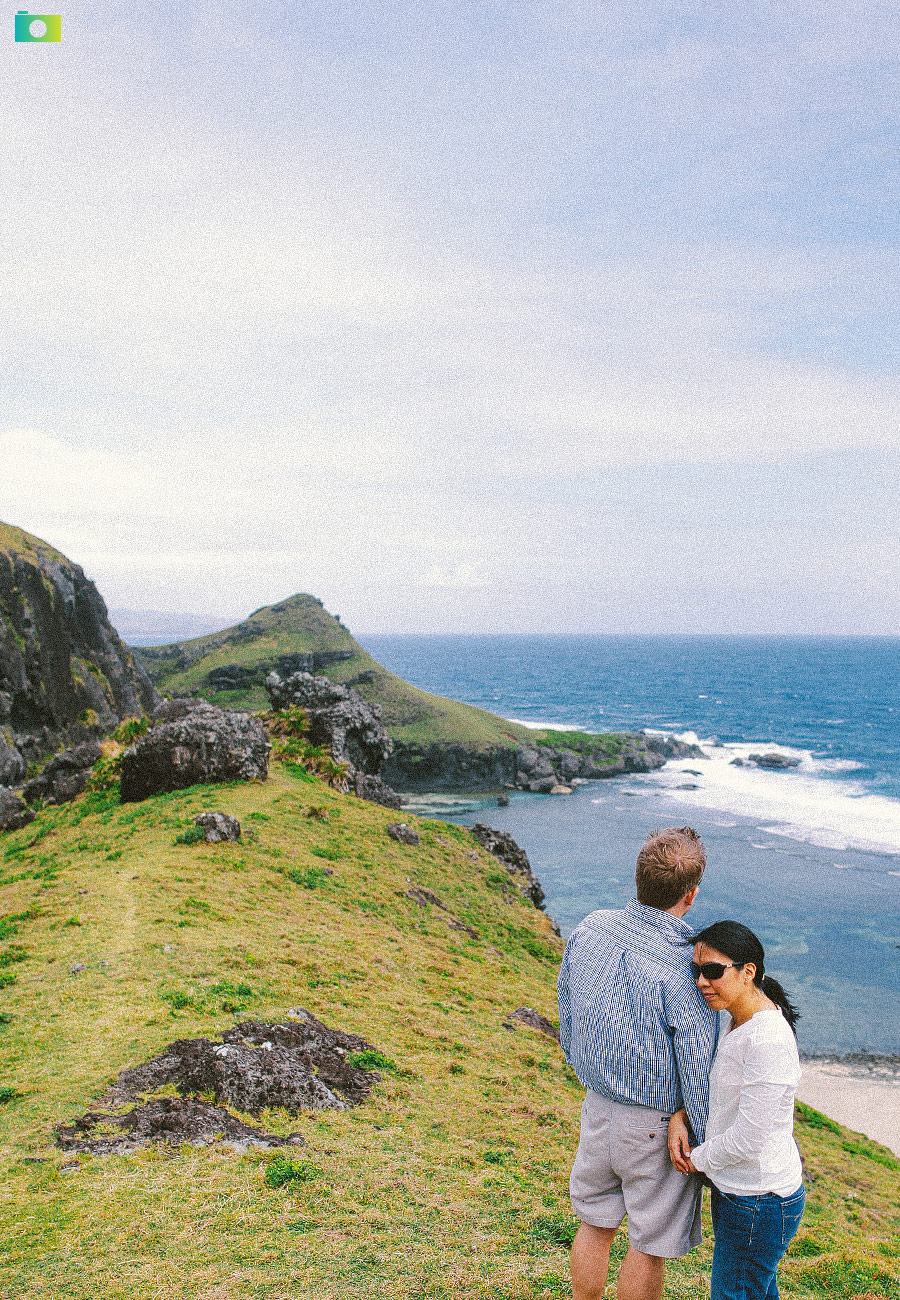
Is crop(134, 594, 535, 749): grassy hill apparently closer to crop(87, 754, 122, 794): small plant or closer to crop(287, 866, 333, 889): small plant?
crop(87, 754, 122, 794): small plant

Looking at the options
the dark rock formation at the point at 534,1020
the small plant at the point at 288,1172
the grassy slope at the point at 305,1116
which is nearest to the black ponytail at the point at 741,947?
the grassy slope at the point at 305,1116

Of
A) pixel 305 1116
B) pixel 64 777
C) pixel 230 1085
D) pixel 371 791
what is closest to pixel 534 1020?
pixel 305 1116

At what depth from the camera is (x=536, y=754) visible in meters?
98.1

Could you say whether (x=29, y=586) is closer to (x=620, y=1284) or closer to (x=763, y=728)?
(x=620, y=1284)

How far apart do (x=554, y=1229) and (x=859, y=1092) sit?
29.3 m

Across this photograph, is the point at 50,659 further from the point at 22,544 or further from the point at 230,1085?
the point at 230,1085

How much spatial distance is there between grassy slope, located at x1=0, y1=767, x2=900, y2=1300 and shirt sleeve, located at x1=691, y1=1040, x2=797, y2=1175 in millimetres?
3573

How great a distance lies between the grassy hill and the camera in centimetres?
9975

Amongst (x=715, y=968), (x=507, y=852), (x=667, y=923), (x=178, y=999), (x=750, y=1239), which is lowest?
(x=507, y=852)

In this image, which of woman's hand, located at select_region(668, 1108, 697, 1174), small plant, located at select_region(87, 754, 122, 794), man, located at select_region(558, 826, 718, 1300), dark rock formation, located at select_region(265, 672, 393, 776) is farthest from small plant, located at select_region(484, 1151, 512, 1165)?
dark rock formation, located at select_region(265, 672, 393, 776)

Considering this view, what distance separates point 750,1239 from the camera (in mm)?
4441

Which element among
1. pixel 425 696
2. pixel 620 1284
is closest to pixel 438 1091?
pixel 620 1284

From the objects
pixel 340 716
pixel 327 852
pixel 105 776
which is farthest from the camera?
pixel 340 716

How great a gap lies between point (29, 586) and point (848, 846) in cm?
7608
